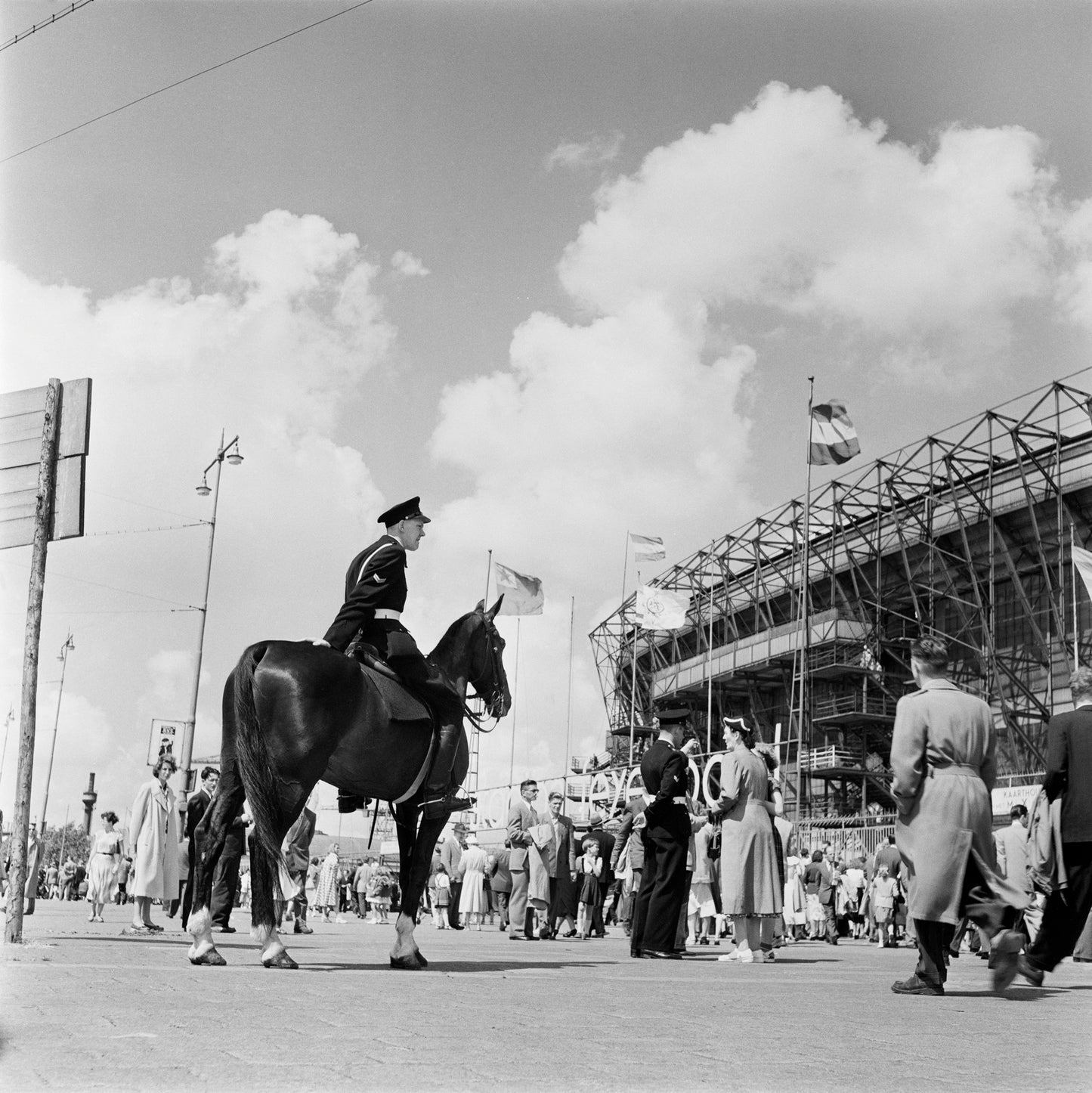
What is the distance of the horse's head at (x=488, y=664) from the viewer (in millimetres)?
9469

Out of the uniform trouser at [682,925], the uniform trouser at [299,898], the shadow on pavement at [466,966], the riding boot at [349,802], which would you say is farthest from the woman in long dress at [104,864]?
the riding boot at [349,802]

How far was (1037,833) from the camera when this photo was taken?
9.42 metres

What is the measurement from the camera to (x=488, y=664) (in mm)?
9531

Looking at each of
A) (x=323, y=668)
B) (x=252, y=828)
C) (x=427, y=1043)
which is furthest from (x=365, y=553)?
(x=427, y=1043)

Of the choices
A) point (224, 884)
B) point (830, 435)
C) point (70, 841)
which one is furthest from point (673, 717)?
point (70, 841)

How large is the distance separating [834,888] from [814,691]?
38.5 metres

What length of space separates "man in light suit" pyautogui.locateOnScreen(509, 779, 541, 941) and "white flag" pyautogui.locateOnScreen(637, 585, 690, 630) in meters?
35.3

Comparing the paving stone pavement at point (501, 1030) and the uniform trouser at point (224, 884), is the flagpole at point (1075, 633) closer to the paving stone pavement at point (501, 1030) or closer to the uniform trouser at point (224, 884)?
the uniform trouser at point (224, 884)

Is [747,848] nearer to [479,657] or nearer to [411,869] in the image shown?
[479,657]

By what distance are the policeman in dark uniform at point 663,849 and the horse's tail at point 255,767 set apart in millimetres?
4750

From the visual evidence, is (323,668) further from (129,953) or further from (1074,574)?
(1074,574)

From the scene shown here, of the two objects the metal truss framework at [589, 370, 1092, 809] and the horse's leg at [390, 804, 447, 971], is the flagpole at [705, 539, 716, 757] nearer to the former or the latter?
the metal truss framework at [589, 370, 1092, 809]

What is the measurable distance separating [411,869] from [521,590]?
4456cm

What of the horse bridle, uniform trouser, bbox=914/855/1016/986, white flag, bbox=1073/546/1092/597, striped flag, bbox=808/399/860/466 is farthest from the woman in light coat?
striped flag, bbox=808/399/860/466
